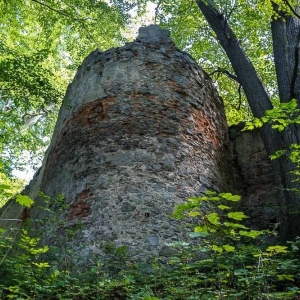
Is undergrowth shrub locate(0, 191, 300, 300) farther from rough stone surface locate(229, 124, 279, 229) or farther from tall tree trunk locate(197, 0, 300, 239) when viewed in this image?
rough stone surface locate(229, 124, 279, 229)

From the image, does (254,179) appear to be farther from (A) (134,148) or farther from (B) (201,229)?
(B) (201,229)

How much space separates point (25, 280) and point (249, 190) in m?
4.12

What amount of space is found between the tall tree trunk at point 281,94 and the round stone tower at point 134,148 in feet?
2.11

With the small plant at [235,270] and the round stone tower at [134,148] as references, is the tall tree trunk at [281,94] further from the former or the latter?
the small plant at [235,270]

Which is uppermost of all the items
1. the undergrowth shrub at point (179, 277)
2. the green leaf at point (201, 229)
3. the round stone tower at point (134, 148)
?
the round stone tower at point (134, 148)

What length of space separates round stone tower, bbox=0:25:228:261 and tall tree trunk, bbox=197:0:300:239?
64 cm

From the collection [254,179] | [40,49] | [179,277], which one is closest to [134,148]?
[179,277]

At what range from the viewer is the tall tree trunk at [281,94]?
5.24 meters

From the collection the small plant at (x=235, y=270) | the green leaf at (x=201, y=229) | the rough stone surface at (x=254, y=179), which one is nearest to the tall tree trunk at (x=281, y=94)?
the rough stone surface at (x=254, y=179)

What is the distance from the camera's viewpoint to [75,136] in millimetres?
5430

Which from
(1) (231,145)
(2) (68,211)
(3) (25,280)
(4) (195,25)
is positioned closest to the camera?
(3) (25,280)

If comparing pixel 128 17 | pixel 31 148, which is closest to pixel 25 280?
pixel 128 17

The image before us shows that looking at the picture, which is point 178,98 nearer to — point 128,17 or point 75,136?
point 75,136

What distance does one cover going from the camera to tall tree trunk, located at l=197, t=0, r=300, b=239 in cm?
524
